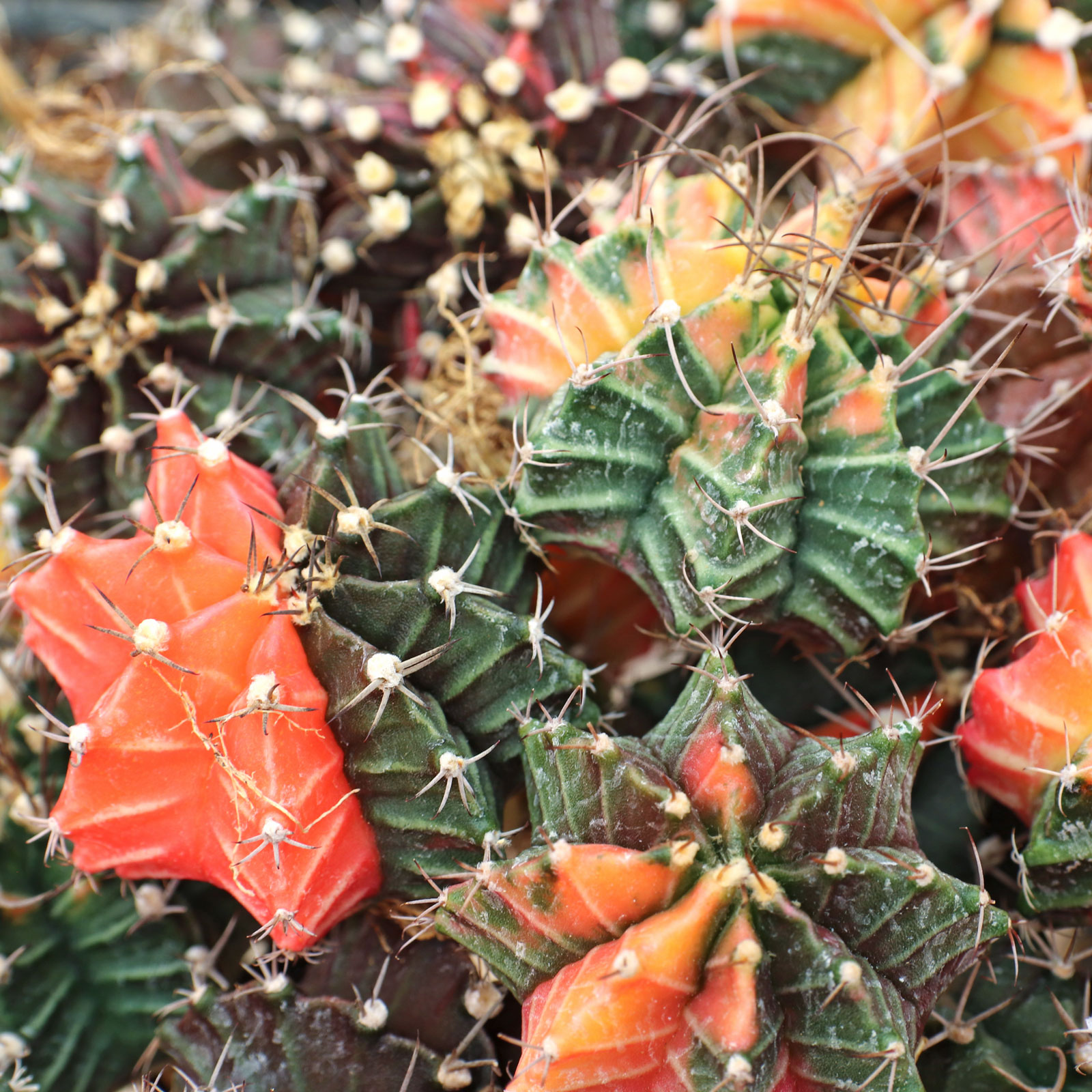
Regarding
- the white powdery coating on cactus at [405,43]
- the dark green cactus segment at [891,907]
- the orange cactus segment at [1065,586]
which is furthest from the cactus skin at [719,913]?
the white powdery coating on cactus at [405,43]

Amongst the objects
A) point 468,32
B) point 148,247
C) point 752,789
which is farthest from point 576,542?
point 468,32

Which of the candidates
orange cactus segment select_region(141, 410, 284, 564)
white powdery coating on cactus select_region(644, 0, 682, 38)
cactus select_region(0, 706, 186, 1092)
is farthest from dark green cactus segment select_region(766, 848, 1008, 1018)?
white powdery coating on cactus select_region(644, 0, 682, 38)

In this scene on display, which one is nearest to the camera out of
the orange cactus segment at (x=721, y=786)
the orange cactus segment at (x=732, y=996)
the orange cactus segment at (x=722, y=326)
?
the orange cactus segment at (x=732, y=996)

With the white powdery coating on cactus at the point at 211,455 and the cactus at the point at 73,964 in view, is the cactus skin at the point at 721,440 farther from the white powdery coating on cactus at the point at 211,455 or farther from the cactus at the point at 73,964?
the cactus at the point at 73,964

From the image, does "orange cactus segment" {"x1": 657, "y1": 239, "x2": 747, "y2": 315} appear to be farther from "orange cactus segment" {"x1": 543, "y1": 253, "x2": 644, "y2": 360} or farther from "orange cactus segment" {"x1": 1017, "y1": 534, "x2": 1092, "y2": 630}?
"orange cactus segment" {"x1": 1017, "y1": 534, "x2": 1092, "y2": 630}

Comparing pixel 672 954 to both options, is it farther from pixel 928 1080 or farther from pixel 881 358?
pixel 881 358

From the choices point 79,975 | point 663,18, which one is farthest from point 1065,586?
point 79,975
